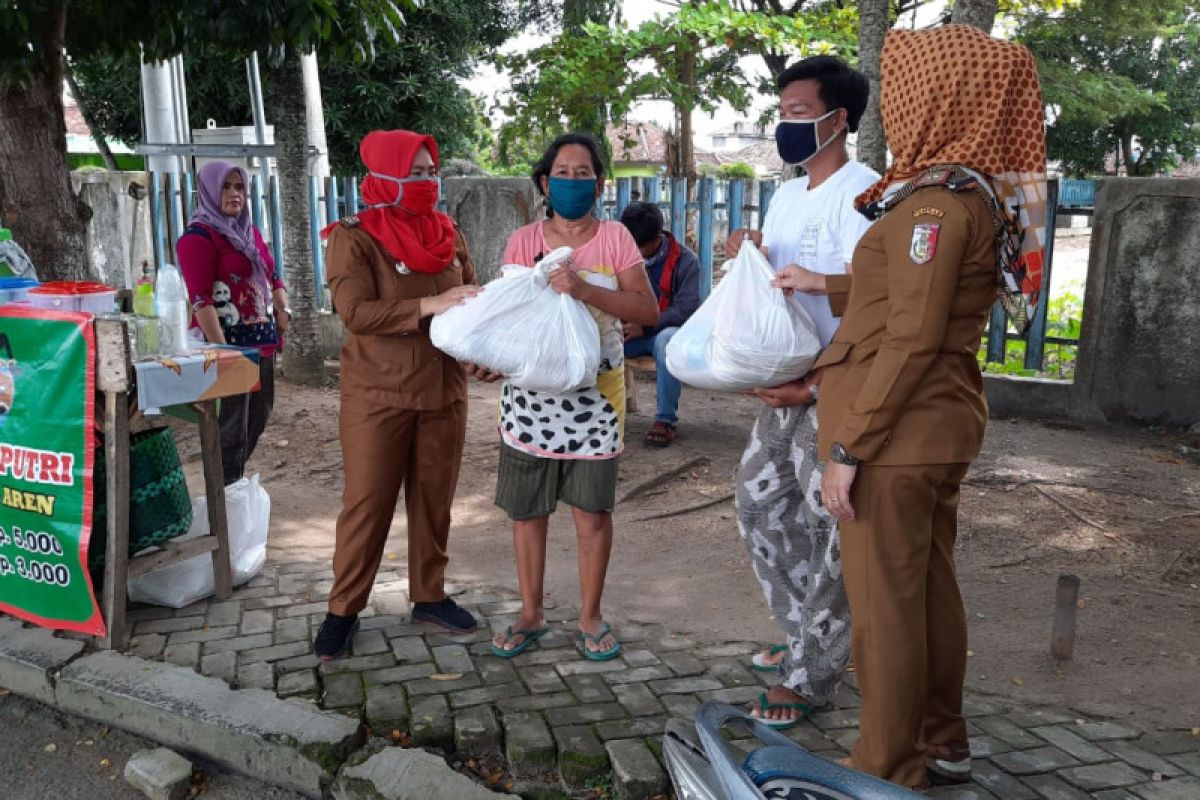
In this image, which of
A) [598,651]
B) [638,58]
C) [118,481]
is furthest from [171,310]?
[638,58]

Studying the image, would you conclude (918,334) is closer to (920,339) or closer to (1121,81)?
(920,339)

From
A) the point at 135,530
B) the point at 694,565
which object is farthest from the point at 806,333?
the point at 135,530

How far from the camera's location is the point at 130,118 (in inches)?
849

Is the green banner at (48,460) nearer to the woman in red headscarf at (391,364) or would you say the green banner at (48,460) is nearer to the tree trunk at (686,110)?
the woman in red headscarf at (391,364)

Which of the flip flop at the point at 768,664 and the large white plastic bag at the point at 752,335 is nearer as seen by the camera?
the large white plastic bag at the point at 752,335

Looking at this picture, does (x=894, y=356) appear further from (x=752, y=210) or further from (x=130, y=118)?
(x=130, y=118)

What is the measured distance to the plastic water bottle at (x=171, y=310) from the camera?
393 cm

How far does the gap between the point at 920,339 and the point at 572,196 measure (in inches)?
58.0

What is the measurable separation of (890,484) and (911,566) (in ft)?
0.74

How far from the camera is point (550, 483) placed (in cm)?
364

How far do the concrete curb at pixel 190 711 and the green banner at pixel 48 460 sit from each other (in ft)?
0.63

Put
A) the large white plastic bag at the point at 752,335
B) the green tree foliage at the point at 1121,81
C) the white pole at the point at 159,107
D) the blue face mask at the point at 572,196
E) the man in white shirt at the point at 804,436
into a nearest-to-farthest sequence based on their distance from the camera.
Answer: the large white plastic bag at the point at 752,335, the man in white shirt at the point at 804,436, the blue face mask at the point at 572,196, the white pole at the point at 159,107, the green tree foliage at the point at 1121,81

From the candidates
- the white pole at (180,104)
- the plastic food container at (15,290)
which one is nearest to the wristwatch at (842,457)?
the plastic food container at (15,290)

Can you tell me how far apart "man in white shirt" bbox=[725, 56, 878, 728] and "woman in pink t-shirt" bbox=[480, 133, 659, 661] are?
0.51 m
